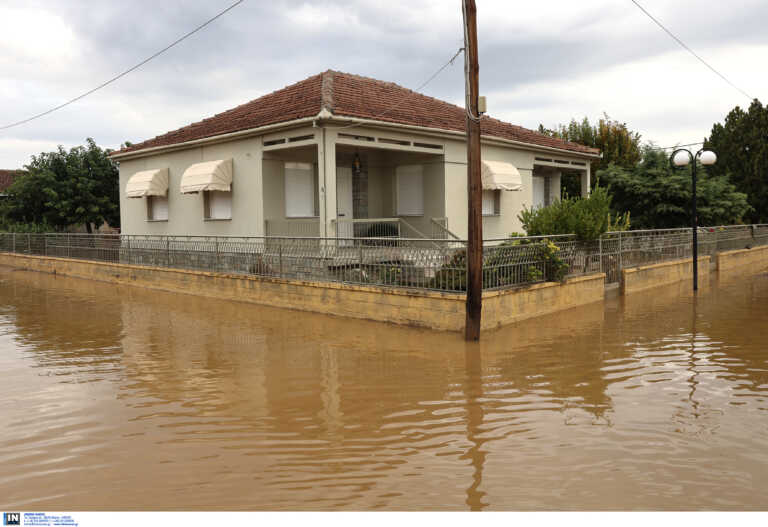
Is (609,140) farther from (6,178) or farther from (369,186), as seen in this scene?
(6,178)

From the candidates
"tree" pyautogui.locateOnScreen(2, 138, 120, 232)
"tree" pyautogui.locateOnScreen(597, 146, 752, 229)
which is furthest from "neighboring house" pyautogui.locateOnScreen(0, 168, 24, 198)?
"tree" pyautogui.locateOnScreen(597, 146, 752, 229)

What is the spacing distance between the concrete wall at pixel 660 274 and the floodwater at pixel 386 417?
388cm

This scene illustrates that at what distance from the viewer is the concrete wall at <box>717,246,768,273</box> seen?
2003 centimetres

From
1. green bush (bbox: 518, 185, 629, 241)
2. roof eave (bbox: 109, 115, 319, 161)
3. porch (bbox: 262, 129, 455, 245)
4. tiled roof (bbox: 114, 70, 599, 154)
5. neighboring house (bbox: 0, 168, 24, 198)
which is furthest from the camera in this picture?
neighboring house (bbox: 0, 168, 24, 198)

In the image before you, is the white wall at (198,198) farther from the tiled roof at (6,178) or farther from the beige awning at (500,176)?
the tiled roof at (6,178)

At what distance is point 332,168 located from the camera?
13781mm

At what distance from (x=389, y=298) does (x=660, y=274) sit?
924 centimetres

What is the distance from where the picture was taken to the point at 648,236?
1577cm

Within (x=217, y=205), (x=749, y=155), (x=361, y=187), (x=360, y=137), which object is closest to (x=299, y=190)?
(x=361, y=187)

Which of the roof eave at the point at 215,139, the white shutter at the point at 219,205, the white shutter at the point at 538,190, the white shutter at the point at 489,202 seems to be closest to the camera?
the roof eave at the point at 215,139

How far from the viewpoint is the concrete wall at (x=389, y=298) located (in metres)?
9.96

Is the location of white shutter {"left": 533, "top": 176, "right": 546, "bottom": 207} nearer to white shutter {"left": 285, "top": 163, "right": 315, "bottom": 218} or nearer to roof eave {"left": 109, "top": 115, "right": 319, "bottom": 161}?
white shutter {"left": 285, "top": 163, "right": 315, "bottom": 218}

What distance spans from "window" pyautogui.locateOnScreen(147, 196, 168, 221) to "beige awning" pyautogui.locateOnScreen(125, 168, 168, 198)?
1.91ft

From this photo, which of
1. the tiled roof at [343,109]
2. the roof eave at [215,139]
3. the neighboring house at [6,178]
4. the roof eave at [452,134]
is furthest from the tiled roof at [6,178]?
the roof eave at [452,134]
